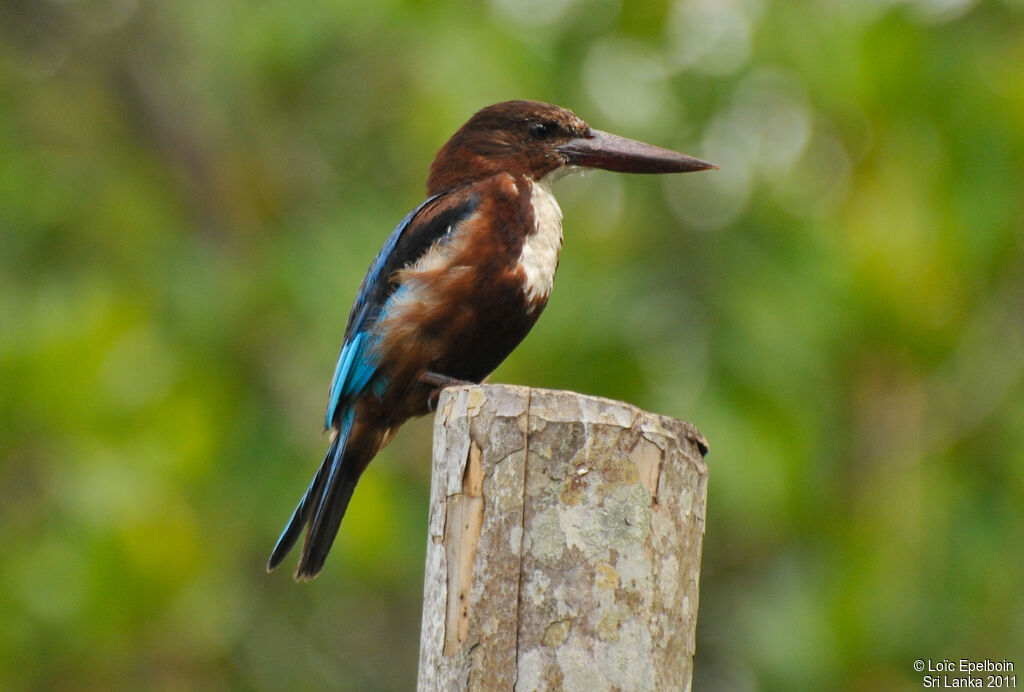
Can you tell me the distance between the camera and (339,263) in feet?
15.9

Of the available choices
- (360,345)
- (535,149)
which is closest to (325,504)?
(360,345)

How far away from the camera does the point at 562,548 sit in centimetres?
206

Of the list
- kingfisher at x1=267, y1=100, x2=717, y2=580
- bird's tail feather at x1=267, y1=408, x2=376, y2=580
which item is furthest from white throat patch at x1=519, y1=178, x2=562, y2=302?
bird's tail feather at x1=267, y1=408, x2=376, y2=580

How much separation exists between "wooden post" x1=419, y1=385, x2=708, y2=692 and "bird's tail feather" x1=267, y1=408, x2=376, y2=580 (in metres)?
1.25

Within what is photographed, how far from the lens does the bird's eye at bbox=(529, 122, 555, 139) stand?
12.4ft

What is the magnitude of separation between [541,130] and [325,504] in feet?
3.86

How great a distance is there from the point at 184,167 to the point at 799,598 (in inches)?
140

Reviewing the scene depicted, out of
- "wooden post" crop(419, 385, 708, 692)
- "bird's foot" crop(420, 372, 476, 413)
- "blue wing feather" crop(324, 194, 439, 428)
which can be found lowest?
"wooden post" crop(419, 385, 708, 692)

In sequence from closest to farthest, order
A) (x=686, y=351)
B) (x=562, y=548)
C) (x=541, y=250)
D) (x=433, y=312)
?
(x=562, y=548), (x=433, y=312), (x=541, y=250), (x=686, y=351)

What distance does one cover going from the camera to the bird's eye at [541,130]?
377cm

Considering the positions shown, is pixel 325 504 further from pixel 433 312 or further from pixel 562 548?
pixel 562 548

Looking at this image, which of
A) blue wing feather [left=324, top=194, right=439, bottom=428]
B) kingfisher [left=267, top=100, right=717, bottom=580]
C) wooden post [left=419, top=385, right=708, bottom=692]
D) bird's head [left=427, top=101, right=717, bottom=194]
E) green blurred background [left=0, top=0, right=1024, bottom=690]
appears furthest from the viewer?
green blurred background [left=0, top=0, right=1024, bottom=690]

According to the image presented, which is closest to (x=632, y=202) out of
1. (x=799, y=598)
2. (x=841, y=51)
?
(x=841, y=51)

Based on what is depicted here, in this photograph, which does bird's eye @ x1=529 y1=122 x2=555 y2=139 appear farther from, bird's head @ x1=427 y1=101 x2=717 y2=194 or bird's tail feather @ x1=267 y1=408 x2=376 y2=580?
bird's tail feather @ x1=267 y1=408 x2=376 y2=580
